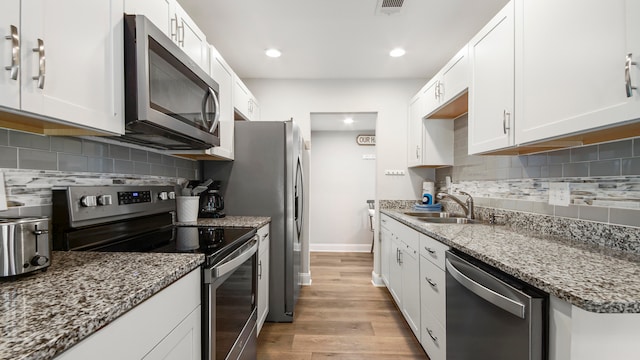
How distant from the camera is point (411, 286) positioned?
2.06 m

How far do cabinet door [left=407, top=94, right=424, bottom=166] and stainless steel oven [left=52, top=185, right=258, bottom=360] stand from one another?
201 centimetres

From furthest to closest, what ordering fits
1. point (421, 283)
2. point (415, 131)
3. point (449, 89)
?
point (415, 131) → point (449, 89) → point (421, 283)

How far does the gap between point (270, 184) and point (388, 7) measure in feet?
5.09

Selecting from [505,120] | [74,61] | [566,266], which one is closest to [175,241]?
[74,61]

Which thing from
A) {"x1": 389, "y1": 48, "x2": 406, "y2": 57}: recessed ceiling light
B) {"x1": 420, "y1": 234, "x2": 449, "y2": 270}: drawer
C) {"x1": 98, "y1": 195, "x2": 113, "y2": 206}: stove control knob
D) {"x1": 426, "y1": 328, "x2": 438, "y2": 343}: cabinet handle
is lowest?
{"x1": 426, "y1": 328, "x2": 438, "y2": 343}: cabinet handle

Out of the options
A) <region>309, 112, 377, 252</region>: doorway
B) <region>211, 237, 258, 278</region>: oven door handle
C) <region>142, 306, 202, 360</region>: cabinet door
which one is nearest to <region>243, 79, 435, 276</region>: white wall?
<region>309, 112, 377, 252</region>: doorway

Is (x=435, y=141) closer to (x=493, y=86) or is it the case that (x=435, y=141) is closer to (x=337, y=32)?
(x=493, y=86)

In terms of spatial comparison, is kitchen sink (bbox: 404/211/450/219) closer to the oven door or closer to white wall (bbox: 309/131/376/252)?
the oven door

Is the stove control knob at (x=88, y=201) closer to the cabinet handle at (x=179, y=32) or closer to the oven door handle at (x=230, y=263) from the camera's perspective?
the oven door handle at (x=230, y=263)

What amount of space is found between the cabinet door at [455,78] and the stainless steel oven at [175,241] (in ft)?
5.86

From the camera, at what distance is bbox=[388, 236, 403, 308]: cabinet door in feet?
7.82

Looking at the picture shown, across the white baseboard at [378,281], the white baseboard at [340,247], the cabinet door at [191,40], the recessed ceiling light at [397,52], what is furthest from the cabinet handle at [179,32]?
the white baseboard at [340,247]

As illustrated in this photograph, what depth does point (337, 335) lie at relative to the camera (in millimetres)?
2139

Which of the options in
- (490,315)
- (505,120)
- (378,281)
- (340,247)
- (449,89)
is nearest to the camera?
(490,315)
